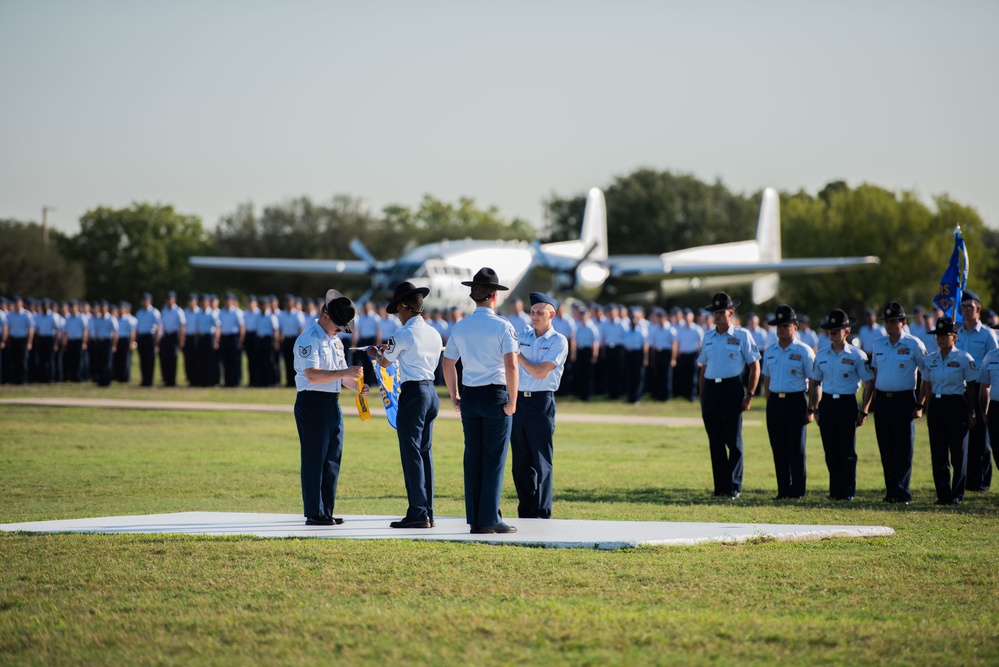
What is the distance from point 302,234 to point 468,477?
72.3m

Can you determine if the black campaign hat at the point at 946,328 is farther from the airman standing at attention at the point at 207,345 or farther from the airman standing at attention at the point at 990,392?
the airman standing at attention at the point at 207,345

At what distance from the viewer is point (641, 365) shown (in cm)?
2803

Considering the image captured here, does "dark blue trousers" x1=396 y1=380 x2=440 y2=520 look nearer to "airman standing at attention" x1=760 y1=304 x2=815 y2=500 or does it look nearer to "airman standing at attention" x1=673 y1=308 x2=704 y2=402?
"airman standing at attention" x1=760 y1=304 x2=815 y2=500

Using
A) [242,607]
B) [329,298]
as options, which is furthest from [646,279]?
[242,607]

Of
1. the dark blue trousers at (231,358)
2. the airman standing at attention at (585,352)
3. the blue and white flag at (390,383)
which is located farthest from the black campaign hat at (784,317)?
the dark blue trousers at (231,358)

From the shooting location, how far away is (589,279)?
1586 inches

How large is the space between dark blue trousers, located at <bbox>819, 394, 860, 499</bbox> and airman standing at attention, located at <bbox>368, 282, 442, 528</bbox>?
4.68 meters

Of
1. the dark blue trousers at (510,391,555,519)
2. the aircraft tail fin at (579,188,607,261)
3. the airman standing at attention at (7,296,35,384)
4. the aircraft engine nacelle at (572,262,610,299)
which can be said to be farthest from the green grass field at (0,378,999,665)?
the aircraft tail fin at (579,188,607,261)

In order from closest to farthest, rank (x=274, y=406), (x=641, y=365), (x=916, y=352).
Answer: (x=916, y=352)
(x=274, y=406)
(x=641, y=365)

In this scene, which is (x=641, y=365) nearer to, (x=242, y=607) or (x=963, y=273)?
(x=963, y=273)

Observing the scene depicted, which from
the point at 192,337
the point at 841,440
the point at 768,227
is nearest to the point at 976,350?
the point at 841,440

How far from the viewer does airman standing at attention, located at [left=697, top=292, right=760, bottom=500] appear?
39.9ft

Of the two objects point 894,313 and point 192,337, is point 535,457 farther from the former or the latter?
point 192,337

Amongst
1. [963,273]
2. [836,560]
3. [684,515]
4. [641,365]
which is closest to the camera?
[836,560]
